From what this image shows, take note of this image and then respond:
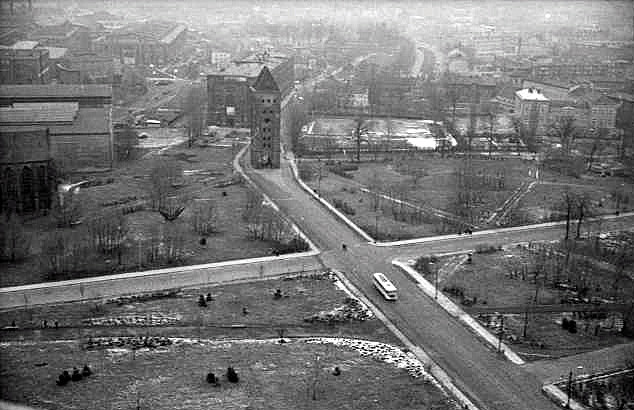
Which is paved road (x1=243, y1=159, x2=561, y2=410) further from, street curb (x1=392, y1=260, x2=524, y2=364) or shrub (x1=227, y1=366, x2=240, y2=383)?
shrub (x1=227, y1=366, x2=240, y2=383)

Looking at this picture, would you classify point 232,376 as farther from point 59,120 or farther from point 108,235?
point 59,120

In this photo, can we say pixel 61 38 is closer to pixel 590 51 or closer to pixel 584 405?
pixel 590 51

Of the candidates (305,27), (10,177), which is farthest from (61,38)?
(10,177)

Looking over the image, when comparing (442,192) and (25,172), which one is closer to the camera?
(25,172)

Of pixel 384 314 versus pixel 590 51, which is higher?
pixel 590 51

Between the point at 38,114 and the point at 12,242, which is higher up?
the point at 38,114

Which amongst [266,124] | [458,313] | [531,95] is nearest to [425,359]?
[458,313]
